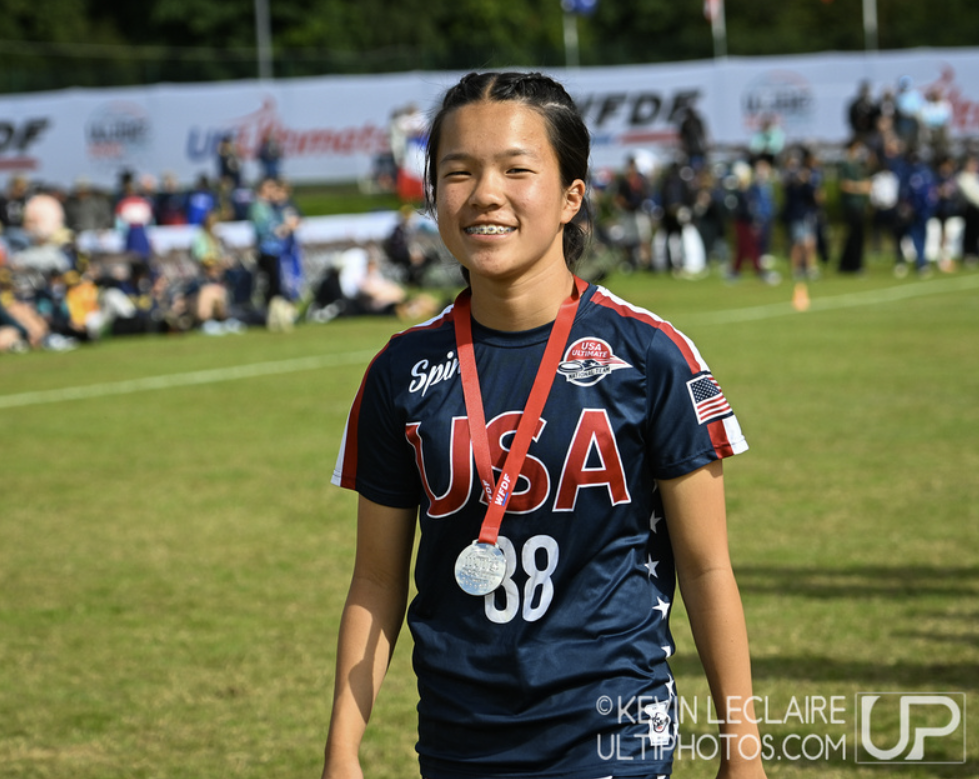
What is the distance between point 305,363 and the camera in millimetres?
17281

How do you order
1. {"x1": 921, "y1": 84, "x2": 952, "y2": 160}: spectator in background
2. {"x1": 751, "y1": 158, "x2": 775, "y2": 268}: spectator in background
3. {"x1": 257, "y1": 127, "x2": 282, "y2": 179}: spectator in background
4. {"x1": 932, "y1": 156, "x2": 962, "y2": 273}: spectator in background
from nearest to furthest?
{"x1": 932, "y1": 156, "x2": 962, "y2": 273}: spectator in background < {"x1": 751, "y1": 158, "x2": 775, "y2": 268}: spectator in background < {"x1": 921, "y1": 84, "x2": 952, "y2": 160}: spectator in background < {"x1": 257, "y1": 127, "x2": 282, "y2": 179}: spectator in background

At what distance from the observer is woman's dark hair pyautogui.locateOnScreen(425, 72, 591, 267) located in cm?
256

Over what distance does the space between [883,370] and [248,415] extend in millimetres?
6766

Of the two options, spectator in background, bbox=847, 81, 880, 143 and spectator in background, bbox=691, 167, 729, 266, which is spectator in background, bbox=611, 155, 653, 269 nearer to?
spectator in background, bbox=691, 167, 729, 266

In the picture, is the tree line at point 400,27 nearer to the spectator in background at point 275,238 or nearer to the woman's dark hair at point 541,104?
the spectator in background at point 275,238

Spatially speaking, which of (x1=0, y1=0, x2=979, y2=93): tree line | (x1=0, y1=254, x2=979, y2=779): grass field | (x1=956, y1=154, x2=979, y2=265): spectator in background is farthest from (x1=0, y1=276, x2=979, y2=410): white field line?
(x1=0, y1=0, x2=979, y2=93): tree line

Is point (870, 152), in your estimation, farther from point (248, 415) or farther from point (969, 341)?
point (248, 415)

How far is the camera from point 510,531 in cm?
248

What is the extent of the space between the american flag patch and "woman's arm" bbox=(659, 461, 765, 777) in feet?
0.30

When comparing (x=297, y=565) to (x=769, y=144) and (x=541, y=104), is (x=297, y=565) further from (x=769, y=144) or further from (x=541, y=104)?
(x=769, y=144)

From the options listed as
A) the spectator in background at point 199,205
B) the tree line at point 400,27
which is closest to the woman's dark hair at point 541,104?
the spectator in background at point 199,205

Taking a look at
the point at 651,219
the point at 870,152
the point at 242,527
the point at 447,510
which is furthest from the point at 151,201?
the point at 447,510

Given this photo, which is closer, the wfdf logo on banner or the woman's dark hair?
the woman's dark hair

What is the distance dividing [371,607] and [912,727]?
3238 mm
